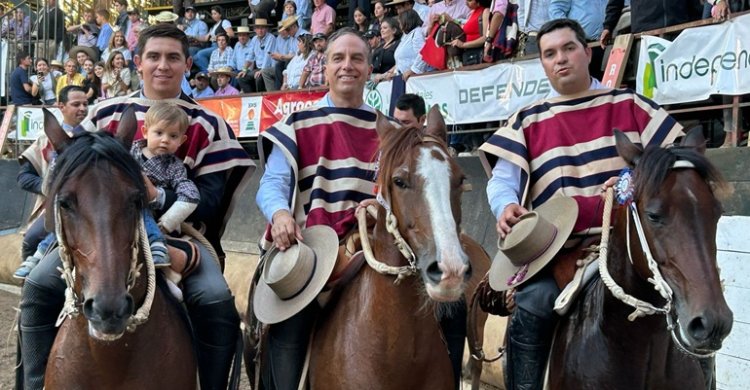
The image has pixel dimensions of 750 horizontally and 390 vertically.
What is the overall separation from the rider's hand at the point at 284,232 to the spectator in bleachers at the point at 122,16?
16.0 metres

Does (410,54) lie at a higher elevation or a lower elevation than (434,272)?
higher

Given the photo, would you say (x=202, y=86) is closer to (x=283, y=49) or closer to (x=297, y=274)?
(x=283, y=49)

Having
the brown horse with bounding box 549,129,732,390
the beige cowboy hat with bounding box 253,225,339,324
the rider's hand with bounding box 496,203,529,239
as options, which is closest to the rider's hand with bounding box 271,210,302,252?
the beige cowboy hat with bounding box 253,225,339,324

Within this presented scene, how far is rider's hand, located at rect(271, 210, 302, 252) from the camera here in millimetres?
3621

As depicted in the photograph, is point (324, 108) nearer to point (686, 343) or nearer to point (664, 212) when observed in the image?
point (664, 212)

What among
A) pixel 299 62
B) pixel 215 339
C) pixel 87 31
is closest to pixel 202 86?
pixel 299 62

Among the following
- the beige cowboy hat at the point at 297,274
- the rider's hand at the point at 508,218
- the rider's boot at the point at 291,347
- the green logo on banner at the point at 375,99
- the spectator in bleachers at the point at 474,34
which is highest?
the spectator in bleachers at the point at 474,34

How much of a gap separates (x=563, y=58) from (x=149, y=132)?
7.11 ft

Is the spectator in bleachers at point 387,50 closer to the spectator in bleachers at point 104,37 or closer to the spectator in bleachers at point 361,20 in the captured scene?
the spectator in bleachers at point 361,20

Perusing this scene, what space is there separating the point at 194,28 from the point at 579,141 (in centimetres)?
1573

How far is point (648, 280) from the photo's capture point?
2857mm

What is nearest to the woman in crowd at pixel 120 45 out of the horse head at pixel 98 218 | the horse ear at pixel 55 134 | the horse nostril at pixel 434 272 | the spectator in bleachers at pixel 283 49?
the spectator in bleachers at pixel 283 49

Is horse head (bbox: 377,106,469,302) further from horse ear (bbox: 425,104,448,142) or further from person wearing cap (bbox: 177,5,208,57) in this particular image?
person wearing cap (bbox: 177,5,208,57)

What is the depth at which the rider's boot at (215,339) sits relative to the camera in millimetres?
3660
